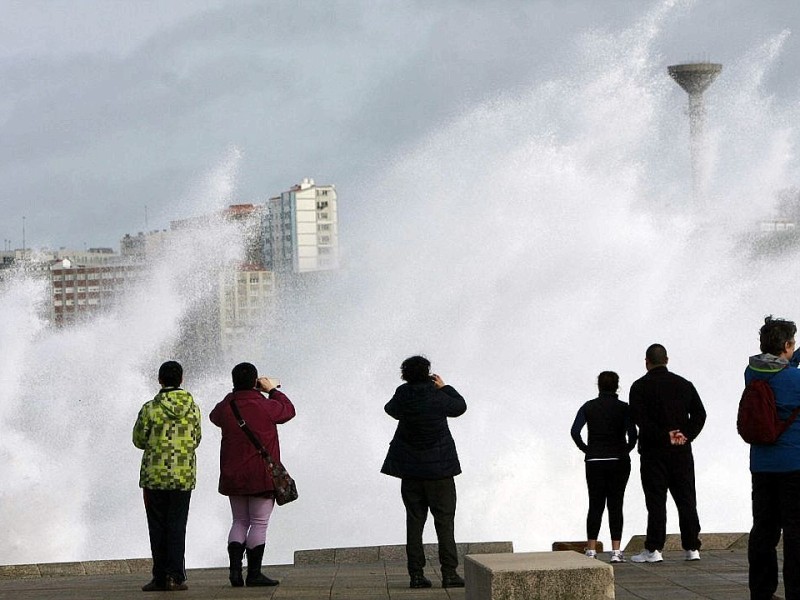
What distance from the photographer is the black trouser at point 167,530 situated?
10852mm

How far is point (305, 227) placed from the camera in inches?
5994

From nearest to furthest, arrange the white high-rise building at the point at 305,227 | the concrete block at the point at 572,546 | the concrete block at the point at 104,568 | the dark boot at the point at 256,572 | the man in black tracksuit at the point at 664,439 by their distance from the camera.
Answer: the dark boot at the point at 256,572, the man in black tracksuit at the point at 664,439, the concrete block at the point at 572,546, the concrete block at the point at 104,568, the white high-rise building at the point at 305,227

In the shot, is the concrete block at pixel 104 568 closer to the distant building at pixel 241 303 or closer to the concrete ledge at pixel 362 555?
the concrete ledge at pixel 362 555

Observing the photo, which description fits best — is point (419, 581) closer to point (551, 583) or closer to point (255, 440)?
point (255, 440)

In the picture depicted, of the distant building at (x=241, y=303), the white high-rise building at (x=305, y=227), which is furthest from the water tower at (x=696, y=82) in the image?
the distant building at (x=241, y=303)

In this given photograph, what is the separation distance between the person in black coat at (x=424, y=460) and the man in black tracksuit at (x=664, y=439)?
162 centimetres

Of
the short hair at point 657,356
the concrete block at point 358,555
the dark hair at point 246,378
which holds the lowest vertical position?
the concrete block at point 358,555

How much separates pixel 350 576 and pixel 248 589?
1.17 m

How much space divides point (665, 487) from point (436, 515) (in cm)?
200

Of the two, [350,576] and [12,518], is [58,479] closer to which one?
[12,518]

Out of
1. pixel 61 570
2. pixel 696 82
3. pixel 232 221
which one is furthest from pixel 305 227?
pixel 61 570

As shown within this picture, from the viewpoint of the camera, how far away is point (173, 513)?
10.9 metres

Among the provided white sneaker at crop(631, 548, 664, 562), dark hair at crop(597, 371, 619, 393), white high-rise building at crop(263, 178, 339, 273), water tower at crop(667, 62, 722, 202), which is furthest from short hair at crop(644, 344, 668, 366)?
water tower at crop(667, 62, 722, 202)

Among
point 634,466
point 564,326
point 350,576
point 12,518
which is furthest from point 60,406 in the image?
point 350,576
